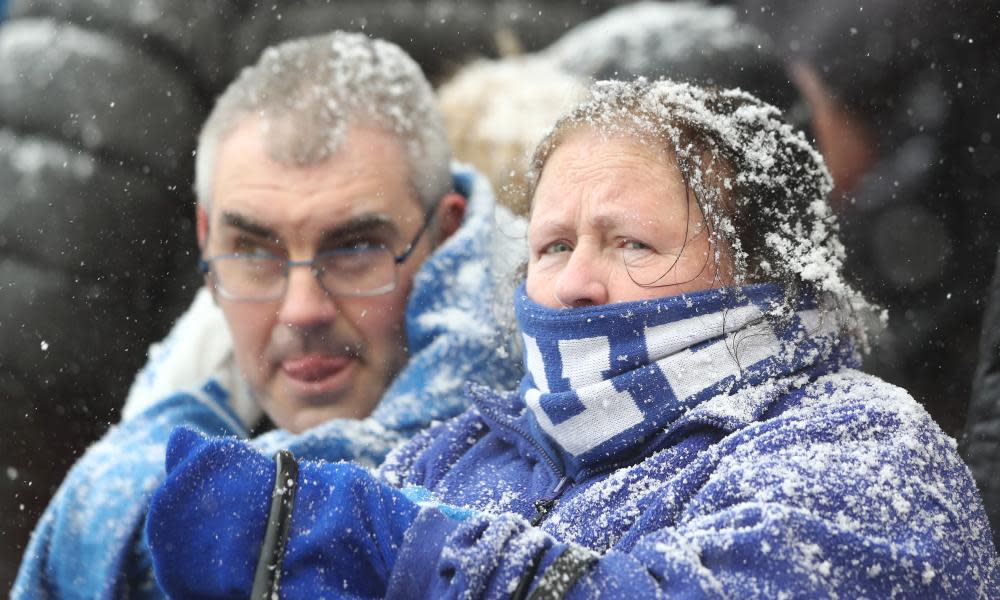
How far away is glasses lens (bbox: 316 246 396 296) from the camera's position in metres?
1.99

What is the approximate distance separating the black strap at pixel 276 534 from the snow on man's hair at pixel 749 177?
0.60 metres

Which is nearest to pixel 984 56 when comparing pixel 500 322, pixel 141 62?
pixel 500 322

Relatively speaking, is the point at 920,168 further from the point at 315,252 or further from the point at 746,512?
the point at 746,512

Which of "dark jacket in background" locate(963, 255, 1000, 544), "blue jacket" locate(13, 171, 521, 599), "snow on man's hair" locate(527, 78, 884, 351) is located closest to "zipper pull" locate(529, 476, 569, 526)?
"snow on man's hair" locate(527, 78, 884, 351)

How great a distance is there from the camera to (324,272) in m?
1.98

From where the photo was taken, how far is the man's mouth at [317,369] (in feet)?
6.61

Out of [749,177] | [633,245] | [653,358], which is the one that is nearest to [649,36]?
[749,177]

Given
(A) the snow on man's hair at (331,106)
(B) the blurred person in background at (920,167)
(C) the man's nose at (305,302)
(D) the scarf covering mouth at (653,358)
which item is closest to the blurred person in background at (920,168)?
(B) the blurred person in background at (920,167)

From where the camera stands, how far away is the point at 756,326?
1.37 metres

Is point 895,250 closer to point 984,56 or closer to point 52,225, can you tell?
point 984,56

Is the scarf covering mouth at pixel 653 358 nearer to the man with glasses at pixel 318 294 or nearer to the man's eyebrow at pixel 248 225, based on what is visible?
the man with glasses at pixel 318 294

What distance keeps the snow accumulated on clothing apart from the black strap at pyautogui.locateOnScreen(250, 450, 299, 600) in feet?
4.28

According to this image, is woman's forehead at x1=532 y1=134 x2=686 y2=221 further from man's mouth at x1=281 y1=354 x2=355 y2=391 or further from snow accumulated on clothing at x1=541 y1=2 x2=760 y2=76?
snow accumulated on clothing at x1=541 y1=2 x2=760 y2=76

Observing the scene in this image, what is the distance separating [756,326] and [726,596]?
0.41m
